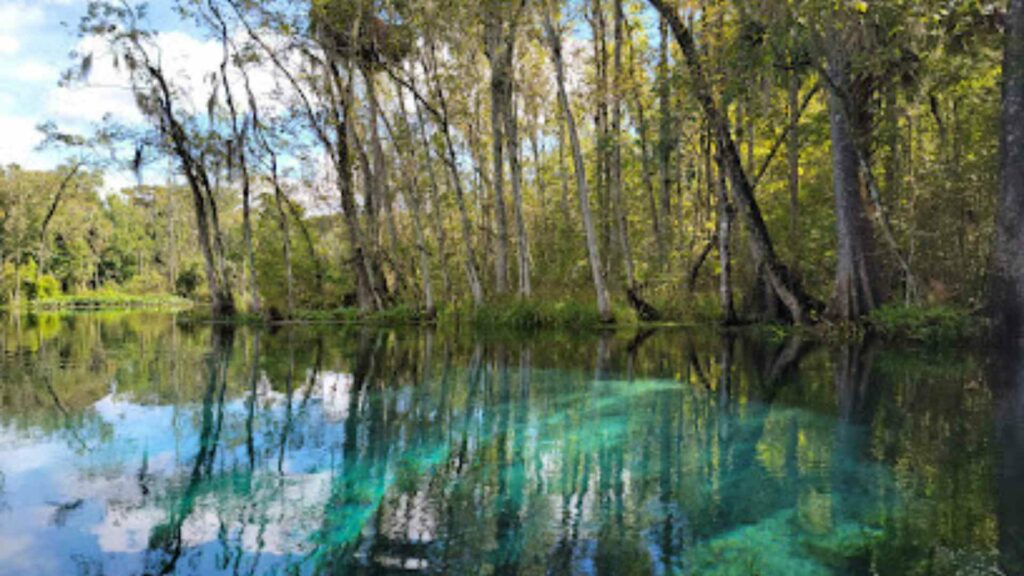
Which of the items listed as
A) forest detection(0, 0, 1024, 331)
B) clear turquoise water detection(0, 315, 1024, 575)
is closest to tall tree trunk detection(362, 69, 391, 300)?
forest detection(0, 0, 1024, 331)

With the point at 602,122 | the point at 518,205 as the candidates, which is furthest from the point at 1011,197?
the point at 602,122

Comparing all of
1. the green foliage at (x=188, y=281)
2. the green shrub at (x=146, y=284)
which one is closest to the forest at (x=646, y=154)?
the green foliage at (x=188, y=281)

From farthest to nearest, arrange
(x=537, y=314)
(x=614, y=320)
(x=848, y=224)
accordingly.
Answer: (x=537, y=314)
(x=614, y=320)
(x=848, y=224)

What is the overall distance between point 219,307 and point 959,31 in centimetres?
2163

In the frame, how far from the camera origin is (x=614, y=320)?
16500 mm

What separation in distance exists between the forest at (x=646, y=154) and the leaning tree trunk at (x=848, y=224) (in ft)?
0.15

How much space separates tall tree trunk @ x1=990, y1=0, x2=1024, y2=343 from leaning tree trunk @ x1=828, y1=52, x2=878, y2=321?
92.4 inches

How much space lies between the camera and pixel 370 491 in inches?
167

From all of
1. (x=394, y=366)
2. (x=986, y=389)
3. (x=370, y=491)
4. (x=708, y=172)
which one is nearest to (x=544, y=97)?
(x=708, y=172)

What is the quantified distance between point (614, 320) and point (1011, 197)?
8.35 meters

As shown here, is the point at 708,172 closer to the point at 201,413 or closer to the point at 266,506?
the point at 201,413

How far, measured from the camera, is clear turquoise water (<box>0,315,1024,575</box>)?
324 centimetres

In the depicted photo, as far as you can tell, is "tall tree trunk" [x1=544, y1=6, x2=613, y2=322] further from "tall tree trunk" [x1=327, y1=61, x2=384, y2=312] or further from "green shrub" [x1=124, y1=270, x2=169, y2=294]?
"green shrub" [x1=124, y1=270, x2=169, y2=294]

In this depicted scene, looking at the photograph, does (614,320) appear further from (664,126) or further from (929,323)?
(929,323)
